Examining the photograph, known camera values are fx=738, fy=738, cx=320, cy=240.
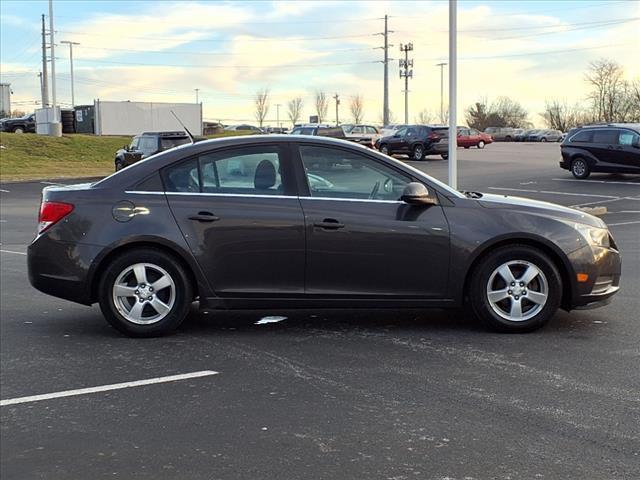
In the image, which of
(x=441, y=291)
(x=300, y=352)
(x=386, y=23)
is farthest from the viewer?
(x=386, y=23)

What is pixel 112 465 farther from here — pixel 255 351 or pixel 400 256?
pixel 400 256

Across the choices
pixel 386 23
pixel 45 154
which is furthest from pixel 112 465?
pixel 386 23

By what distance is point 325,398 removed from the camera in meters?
4.48

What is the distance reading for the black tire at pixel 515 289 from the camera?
19.3 ft

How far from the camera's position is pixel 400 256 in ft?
19.1

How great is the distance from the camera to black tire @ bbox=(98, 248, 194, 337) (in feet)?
19.2

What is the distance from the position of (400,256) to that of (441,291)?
44 cm

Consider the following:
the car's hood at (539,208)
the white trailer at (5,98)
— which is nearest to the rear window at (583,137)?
the car's hood at (539,208)

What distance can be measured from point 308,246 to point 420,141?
31867mm

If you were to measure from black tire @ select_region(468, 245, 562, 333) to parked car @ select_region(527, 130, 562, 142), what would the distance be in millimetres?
71095

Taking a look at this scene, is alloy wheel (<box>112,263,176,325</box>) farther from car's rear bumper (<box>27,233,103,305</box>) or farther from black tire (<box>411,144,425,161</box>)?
black tire (<box>411,144,425,161</box>)

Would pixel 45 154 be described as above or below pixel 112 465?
above

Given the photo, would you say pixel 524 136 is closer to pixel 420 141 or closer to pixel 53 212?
pixel 420 141

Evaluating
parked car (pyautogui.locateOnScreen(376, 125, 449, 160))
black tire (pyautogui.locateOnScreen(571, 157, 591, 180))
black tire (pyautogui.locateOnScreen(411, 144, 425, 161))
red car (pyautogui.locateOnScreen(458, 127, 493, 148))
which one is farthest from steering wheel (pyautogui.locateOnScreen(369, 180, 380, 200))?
red car (pyautogui.locateOnScreen(458, 127, 493, 148))
